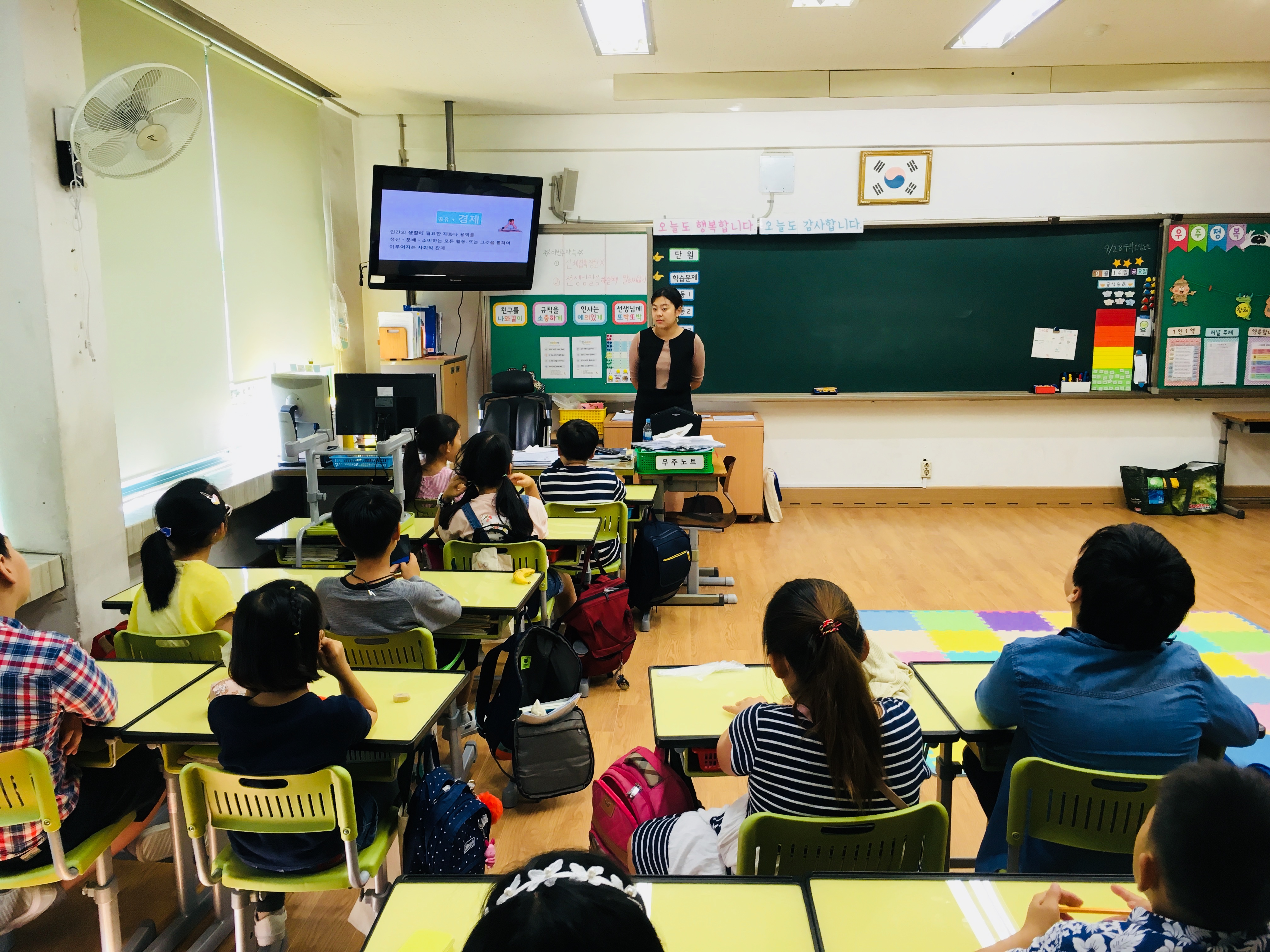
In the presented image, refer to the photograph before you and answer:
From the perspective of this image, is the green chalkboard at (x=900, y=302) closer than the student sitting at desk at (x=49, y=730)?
No

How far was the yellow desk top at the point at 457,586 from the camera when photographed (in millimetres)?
2764

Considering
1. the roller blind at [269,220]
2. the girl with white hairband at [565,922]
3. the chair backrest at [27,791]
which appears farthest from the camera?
the roller blind at [269,220]

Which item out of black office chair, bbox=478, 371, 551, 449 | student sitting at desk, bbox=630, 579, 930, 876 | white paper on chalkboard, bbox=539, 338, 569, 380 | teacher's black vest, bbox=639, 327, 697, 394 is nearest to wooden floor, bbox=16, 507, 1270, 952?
student sitting at desk, bbox=630, 579, 930, 876

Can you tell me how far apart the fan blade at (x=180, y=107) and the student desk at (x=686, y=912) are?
2661 mm

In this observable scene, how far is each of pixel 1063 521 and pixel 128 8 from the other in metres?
6.13

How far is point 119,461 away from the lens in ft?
12.8

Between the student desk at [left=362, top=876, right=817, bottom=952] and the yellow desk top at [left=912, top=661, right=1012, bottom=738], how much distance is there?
2.51ft

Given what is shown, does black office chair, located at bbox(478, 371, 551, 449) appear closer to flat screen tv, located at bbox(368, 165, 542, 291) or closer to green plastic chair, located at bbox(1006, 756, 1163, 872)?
flat screen tv, located at bbox(368, 165, 542, 291)

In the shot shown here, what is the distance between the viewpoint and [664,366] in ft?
17.9

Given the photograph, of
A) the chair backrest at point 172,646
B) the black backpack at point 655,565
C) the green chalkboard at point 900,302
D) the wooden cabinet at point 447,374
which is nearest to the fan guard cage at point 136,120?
the chair backrest at point 172,646

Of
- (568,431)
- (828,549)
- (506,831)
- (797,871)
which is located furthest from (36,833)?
(828,549)

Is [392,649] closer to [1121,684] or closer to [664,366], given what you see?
[1121,684]

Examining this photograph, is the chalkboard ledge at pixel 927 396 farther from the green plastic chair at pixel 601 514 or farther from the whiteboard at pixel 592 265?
the green plastic chair at pixel 601 514

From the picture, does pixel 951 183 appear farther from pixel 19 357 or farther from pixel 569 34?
pixel 19 357
